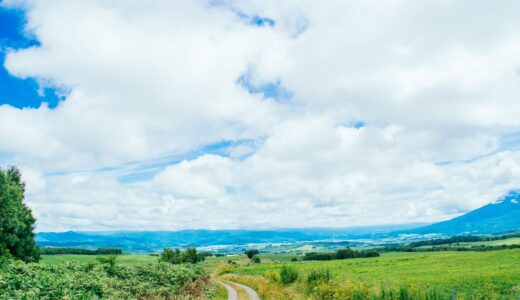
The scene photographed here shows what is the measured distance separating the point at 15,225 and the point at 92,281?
107 feet

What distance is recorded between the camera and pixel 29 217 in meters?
61.5

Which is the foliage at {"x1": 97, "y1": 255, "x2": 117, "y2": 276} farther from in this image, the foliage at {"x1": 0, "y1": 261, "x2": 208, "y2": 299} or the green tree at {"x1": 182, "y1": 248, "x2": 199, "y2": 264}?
the green tree at {"x1": 182, "y1": 248, "x2": 199, "y2": 264}

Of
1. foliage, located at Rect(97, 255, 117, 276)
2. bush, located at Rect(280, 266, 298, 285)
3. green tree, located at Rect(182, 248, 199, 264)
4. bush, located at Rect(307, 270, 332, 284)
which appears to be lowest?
green tree, located at Rect(182, 248, 199, 264)

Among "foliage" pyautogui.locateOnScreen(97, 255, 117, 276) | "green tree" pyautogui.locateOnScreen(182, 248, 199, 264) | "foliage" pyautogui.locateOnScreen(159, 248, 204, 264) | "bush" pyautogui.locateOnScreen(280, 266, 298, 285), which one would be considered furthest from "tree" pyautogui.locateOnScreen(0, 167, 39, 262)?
"green tree" pyautogui.locateOnScreen(182, 248, 199, 264)

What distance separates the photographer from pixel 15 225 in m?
51.5

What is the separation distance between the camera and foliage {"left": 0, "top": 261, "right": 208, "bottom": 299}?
65.8ft

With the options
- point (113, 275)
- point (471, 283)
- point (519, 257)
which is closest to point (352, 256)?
point (519, 257)

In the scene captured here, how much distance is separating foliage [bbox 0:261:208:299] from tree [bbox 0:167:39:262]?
67.1 ft

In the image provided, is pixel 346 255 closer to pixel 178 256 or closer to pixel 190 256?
pixel 190 256

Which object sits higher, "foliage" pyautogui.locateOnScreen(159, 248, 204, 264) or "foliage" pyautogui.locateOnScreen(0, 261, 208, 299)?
"foliage" pyautogui.locateOnScreen(0, 261, 208, 299)

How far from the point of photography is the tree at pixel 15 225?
161 ft

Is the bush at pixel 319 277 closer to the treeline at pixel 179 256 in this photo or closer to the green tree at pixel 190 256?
the treeline at pixel 179 256

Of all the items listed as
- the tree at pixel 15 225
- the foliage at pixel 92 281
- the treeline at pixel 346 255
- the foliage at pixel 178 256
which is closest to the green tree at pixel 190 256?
the foliage at pixel 178 256

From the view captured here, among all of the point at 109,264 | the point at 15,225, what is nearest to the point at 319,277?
the point at 109,264
